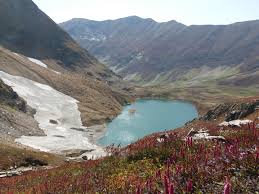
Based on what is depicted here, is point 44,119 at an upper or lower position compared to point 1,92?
lower

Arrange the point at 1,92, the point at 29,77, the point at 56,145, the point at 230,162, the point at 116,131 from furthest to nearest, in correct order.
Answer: the point at 29,77
the point at 116,131
the point at 1,92
the point at 56,145
the point at 230,162

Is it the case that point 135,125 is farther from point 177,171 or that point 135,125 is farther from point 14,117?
point 177,171

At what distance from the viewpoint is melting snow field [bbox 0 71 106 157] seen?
103 metres

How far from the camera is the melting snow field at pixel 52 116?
10296cm

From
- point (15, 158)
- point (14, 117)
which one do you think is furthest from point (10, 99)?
point (15, 158)

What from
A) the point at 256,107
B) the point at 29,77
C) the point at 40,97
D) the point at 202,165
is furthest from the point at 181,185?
the point at 29,77

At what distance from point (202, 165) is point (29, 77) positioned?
17966 centimetres

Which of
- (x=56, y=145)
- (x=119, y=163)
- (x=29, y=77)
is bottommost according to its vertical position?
(x=56, y=145)

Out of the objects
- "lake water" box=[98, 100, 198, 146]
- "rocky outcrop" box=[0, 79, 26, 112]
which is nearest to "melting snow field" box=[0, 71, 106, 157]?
"rocky outcrop" box=[0, 79, 26, 112]

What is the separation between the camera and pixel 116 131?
5694 inches

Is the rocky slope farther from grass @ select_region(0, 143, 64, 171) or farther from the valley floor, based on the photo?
the valley floor

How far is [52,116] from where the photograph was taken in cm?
14588

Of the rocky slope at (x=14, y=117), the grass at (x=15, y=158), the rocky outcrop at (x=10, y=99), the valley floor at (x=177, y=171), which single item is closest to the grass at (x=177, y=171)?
the valley floor at (x=177, y=171)

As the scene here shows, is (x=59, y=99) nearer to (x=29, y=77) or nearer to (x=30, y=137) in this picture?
(x=29, y=77)
